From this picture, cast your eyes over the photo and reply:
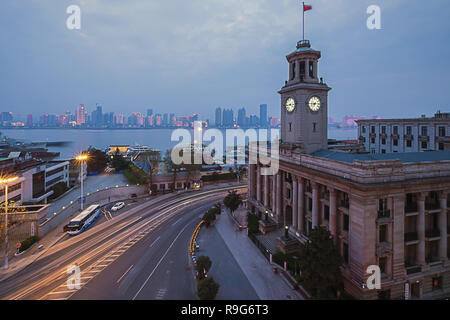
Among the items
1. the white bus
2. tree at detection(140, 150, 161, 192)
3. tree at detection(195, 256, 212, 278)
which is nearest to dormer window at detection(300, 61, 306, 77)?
tree at detection(195, 256, 212, 278)

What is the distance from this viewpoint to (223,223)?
1745 inches

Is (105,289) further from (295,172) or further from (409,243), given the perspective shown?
(409,243)

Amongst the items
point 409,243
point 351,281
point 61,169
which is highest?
point 61,169

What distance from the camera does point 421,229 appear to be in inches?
919

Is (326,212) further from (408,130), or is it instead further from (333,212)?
(408,130)

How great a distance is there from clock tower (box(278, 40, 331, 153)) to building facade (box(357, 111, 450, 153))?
2497cm

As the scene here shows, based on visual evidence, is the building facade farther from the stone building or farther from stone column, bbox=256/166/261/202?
stone column, bbox=256/166/261/202

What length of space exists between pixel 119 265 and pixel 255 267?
16.6 meters

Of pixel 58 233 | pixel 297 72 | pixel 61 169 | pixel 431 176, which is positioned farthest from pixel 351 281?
pixel 61 169

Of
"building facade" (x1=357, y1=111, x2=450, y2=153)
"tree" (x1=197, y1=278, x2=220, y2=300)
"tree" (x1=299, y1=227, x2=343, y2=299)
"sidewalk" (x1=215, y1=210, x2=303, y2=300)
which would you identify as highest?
"building facade" (x1=357, y1=111, x2=450, y2=153)

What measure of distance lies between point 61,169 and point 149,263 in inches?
1844

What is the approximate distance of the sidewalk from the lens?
24.2 metres

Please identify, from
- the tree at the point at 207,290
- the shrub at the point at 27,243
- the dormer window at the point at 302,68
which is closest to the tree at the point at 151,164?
the shrub at the point at 27,243

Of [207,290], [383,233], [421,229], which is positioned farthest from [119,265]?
[421,229]
